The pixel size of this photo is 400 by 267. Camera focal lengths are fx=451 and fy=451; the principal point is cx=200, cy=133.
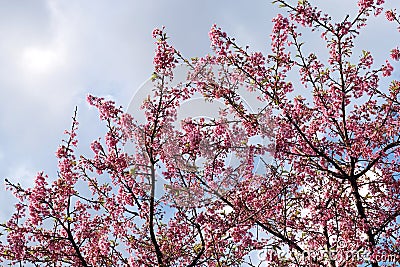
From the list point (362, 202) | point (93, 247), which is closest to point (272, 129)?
point (362, 202)

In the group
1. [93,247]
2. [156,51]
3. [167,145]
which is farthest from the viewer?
[93,247]

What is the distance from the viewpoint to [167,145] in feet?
23.7

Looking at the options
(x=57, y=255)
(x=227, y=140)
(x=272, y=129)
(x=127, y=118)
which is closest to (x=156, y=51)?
(x=127, y=118)

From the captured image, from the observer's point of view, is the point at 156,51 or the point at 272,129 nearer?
the point at 156,51

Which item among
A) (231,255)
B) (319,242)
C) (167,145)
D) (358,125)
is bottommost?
(231,255)

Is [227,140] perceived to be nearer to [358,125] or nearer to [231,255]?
[231,255]

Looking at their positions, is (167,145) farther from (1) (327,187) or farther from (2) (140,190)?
(1) (327,187)

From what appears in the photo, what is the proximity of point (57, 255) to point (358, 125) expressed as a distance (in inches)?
225

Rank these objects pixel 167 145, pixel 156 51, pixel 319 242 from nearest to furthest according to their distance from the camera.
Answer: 1. pixel 156 51
2. pixel 167 145
3. pixel 319 242

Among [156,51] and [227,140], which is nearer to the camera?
[156,51]

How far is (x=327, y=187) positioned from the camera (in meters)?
8.73

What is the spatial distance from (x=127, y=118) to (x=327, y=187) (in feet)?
13.6

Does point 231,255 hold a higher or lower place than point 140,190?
lower

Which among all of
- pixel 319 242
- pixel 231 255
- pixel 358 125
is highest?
pixel 358 125
